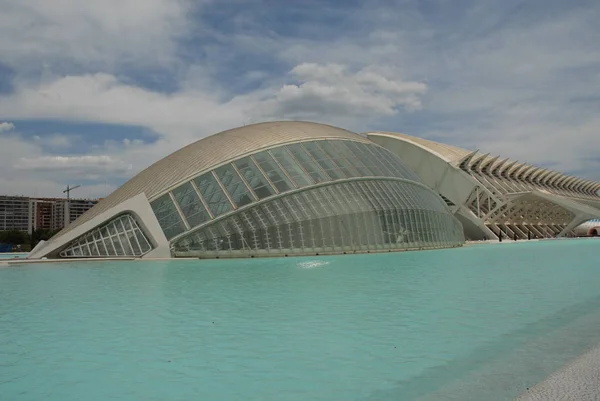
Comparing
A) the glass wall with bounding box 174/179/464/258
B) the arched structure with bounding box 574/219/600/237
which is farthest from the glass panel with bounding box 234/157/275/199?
the arched structure with bounding box 574/219/600/237

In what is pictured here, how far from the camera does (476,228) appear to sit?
68625 millimetres

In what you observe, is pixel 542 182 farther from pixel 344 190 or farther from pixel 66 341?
pixel 66 341

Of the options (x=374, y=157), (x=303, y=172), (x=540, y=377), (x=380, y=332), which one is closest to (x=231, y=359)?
(x=380, y=332)

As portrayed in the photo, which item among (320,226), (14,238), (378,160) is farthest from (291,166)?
(14,238)

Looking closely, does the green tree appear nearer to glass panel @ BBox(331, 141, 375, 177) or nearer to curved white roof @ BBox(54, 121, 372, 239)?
curved white roof @ BBox(54, 121, 372, 239)

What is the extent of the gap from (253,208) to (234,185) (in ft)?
6.53

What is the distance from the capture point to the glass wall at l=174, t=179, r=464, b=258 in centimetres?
2816

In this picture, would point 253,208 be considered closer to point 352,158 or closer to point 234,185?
point 234,185

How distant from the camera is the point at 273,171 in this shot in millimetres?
30828

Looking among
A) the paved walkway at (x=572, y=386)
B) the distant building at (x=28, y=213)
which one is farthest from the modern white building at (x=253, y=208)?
the distant building at (x=28, y=213)

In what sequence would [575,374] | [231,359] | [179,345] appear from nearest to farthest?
[575,374] < [231,359] < [179,345]

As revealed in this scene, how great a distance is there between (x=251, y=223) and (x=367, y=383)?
22764 mm

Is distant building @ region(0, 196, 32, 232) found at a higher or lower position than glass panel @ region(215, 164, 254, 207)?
higher

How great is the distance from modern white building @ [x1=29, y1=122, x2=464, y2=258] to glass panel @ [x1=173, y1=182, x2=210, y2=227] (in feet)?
0.19
